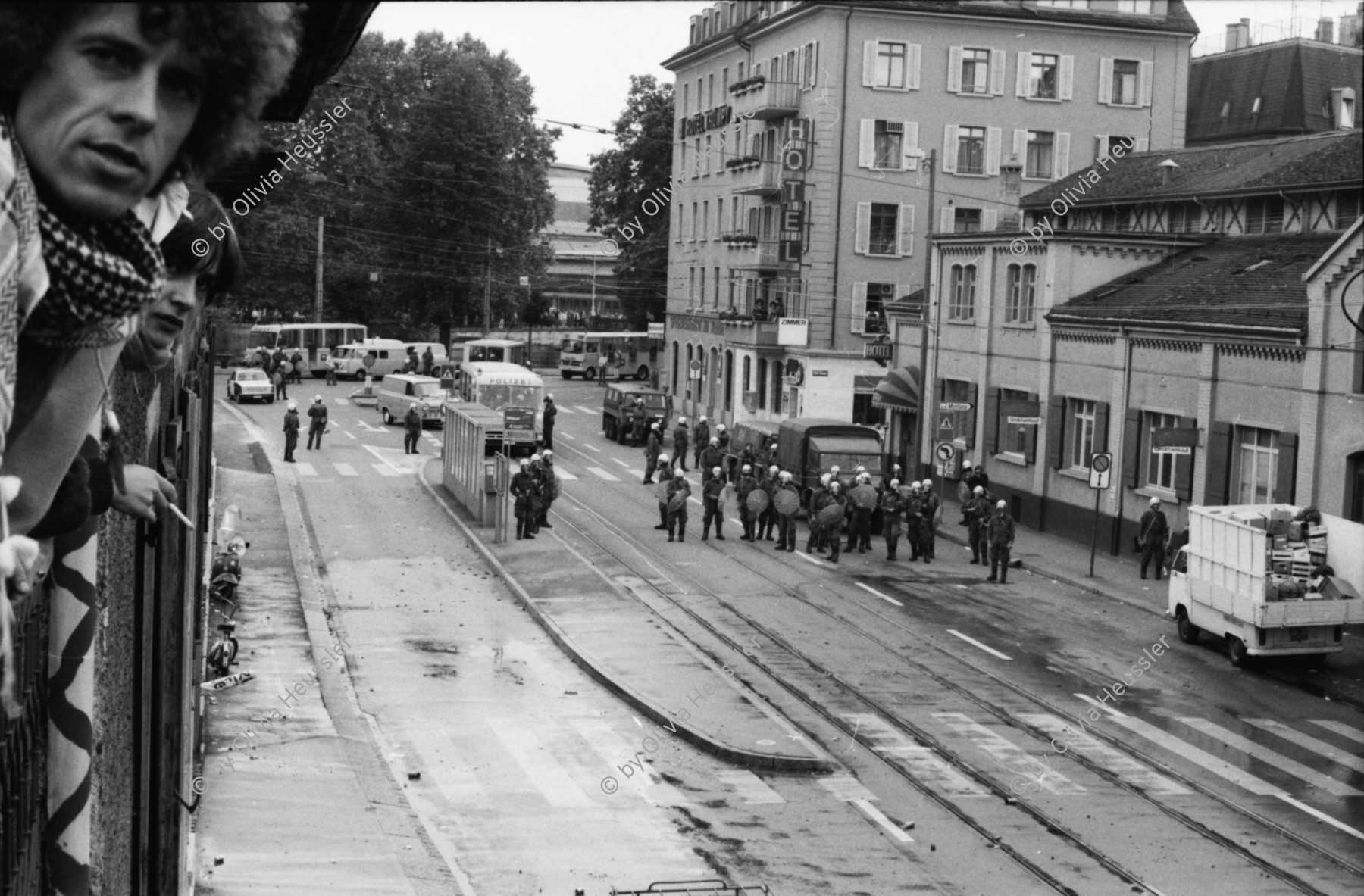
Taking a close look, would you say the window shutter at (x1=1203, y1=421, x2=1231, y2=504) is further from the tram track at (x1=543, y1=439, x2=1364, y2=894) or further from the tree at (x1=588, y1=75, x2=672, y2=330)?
the tree at (x1=588, y1=75, x2=672, y2=330)

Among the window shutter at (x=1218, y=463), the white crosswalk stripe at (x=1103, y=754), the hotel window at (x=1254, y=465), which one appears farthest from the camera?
the window shutter at (x=1218, y=463)

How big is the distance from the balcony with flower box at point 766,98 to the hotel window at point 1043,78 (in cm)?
772

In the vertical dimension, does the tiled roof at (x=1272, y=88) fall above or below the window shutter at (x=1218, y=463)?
above

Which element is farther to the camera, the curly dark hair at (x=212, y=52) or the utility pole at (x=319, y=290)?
the utility pole at (x=319, y=290)

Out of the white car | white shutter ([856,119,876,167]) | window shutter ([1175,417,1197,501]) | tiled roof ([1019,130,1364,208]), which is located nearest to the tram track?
window shutter ([1175,417,1197,501])

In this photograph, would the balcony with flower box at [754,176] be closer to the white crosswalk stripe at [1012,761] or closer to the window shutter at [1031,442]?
the window shutter at [1031,442]

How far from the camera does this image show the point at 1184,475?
35.1 m

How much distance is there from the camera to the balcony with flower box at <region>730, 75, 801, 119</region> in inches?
2405

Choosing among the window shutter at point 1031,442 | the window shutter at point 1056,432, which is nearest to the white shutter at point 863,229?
the window shutter at point 1031,442

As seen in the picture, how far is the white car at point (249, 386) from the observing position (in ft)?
214

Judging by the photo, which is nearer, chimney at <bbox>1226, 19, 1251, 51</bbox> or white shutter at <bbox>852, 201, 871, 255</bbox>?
white shutter at <bbox>852, 201, 871, 255</bbox>

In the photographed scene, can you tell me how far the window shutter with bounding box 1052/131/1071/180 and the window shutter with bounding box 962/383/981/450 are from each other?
16711 millimetres

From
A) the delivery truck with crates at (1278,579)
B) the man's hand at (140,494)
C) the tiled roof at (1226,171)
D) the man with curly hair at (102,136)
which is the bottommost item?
the delivery truck with crates at (1278,579)

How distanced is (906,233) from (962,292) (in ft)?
44.8
